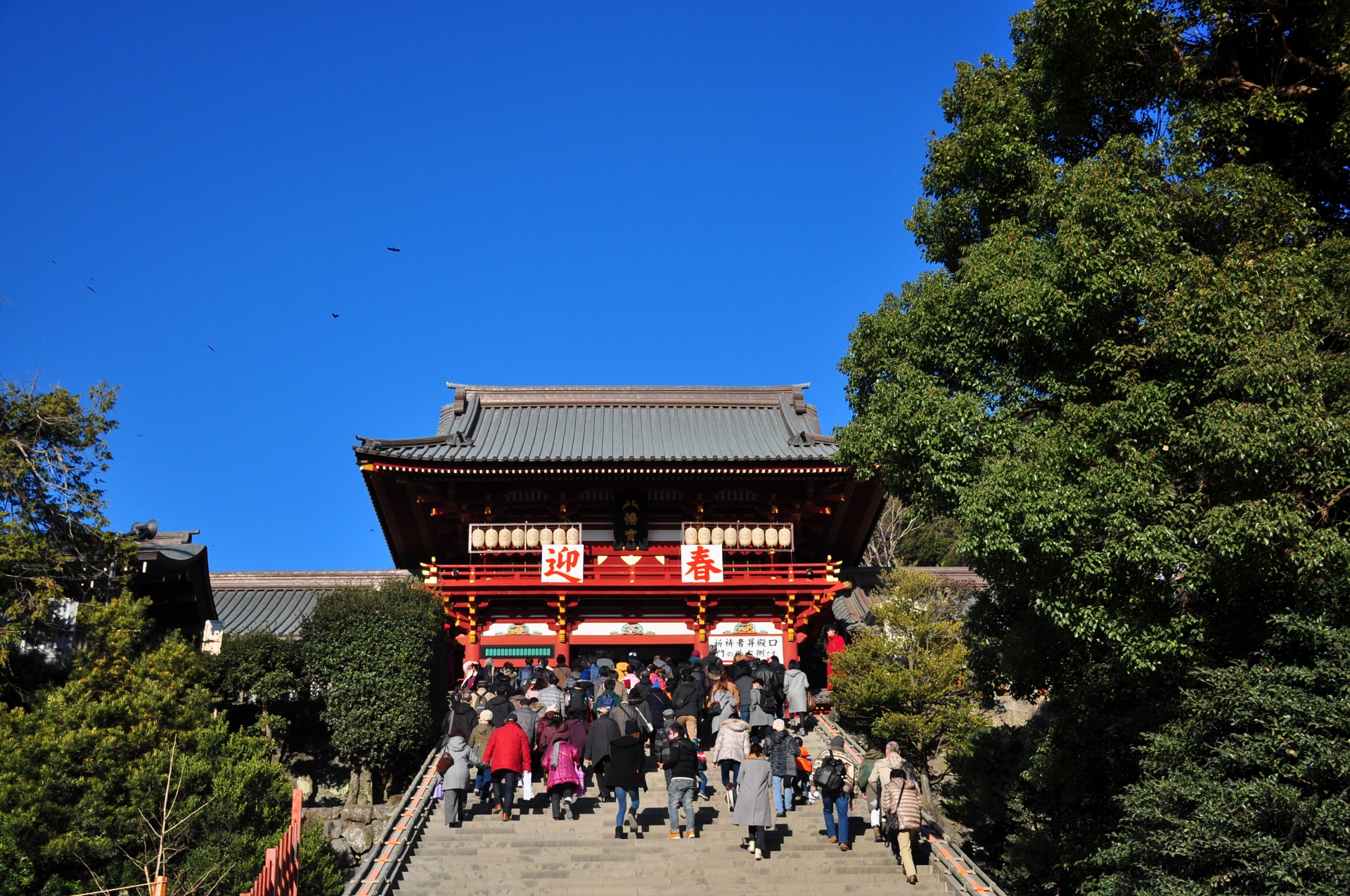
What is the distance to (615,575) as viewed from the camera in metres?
23.3

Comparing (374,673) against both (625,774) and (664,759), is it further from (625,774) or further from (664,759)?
(664,759)

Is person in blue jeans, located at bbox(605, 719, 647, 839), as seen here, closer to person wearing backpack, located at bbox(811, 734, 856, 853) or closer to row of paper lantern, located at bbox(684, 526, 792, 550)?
person wearing backpack, located at bbox(811, 734, 856, 853)

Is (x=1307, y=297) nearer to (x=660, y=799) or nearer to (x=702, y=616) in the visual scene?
(x=660, y=799)

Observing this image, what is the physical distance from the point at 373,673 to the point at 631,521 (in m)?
7.91

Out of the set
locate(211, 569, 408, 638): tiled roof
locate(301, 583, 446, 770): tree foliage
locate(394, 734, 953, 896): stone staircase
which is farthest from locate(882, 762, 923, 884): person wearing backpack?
locate(211, 569, 408, 638): tiled roof

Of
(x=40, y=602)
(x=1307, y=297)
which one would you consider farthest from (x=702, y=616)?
(x=1307, y=297)

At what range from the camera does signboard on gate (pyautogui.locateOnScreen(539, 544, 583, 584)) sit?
22.6 meters

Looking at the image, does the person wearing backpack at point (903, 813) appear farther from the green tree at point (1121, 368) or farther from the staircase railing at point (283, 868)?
the staircase railing at point (283, 868)

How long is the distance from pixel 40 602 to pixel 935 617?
17.3m

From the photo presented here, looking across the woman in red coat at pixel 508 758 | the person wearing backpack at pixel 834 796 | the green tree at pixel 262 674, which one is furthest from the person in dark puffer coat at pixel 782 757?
the green tree at pixel 262 674

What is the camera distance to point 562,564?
74.2ft

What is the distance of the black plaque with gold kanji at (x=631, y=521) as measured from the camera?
24172mm

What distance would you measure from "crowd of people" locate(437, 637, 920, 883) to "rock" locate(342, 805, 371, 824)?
280 centimetres

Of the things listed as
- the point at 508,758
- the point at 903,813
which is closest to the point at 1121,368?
the point at 903,813
